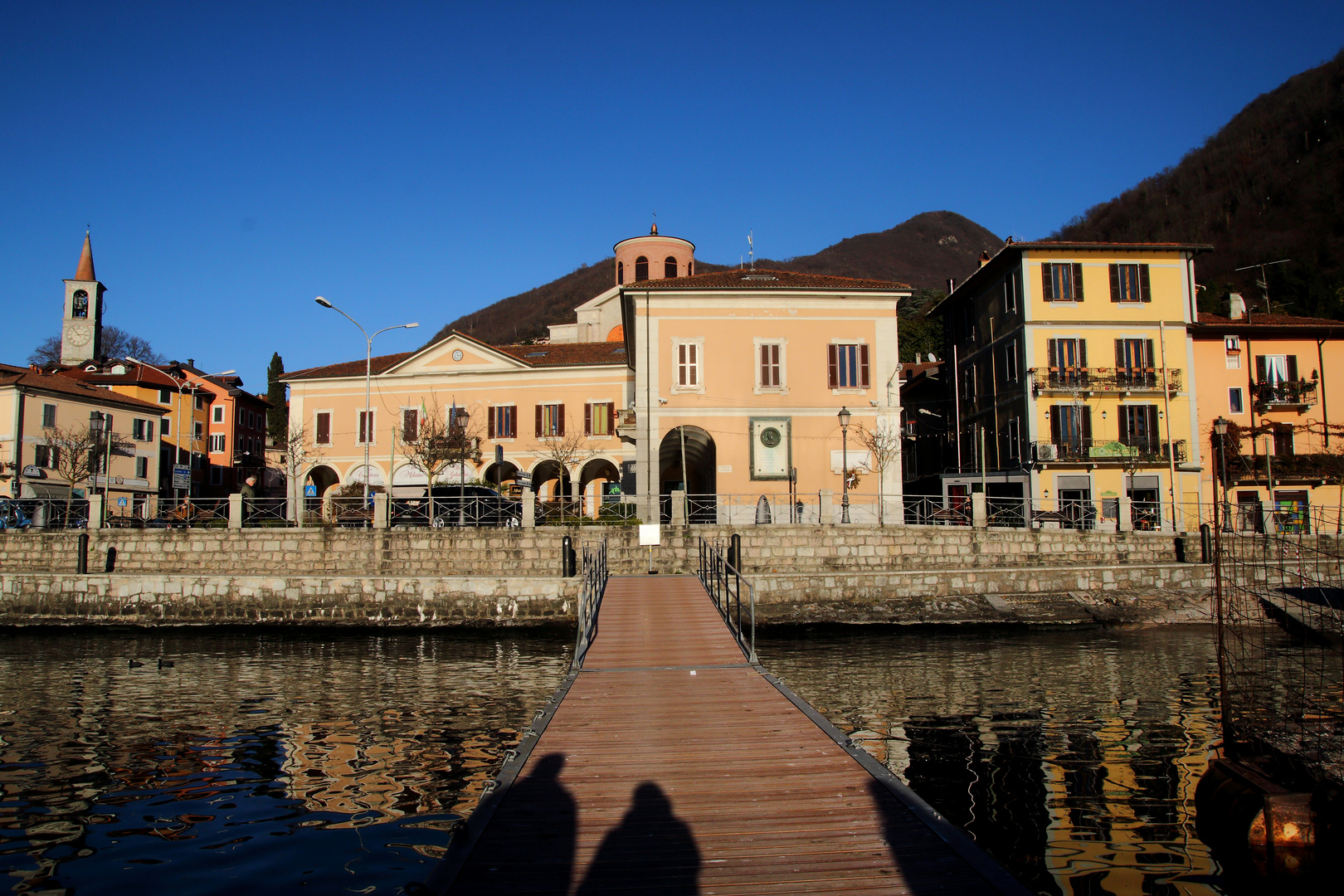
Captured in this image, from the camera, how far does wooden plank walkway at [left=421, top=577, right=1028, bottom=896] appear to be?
552cm

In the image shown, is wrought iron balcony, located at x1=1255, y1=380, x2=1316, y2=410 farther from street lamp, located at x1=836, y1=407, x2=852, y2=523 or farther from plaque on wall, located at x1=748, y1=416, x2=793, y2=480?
plaque on wall, located at x1=748, y1=416, x2=793, y2=480

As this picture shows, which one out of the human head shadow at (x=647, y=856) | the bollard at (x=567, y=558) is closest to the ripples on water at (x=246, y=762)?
the human head shadow at (x=647, y=856)

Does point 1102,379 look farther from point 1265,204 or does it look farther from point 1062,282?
point 1265,204

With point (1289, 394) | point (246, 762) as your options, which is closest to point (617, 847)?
point (246, 762)

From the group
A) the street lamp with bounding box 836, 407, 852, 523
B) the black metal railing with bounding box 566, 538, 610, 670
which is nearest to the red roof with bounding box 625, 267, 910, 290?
the street lamp with bounding box 836, 407, 852, 523

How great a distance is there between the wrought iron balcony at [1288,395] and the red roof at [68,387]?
187 feet

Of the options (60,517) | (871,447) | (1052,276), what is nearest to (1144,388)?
(1052,276)

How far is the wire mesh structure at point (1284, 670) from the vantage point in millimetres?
8438

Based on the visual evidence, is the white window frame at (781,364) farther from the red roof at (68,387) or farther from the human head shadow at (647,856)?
the red roof at (68,387)

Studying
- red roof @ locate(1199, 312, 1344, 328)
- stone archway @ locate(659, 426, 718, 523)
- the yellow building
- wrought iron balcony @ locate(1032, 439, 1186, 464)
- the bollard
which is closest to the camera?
the bollard

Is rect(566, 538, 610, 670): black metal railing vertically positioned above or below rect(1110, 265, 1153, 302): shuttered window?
below

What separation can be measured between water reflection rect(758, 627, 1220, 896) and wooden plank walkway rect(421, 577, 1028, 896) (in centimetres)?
177

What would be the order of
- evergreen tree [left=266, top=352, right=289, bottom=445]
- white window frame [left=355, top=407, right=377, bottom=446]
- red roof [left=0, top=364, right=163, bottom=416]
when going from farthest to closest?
evergreen tree [left=266, top=352, right=289, bottom=445], white window frame [left=355, top=407, right=377, bottom=446], red roof [left=0, top=364, right=163, bottom=416]

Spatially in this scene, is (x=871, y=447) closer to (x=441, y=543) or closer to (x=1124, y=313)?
(x=1124, y=313)
